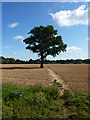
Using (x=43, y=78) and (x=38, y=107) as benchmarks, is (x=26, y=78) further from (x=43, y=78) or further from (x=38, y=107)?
(x=38, y=107)

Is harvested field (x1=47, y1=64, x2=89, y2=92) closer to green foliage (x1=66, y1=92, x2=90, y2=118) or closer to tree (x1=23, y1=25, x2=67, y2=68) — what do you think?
green foliage (x1=66, y1=92, x2=90, y2=118)

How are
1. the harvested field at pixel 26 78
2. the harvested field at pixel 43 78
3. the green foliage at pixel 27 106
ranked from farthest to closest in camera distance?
the harvested field at pixel 26 78, the harvested field at pixel 43 78, the green foliage at pixel 27 106

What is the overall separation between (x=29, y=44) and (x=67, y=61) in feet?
281

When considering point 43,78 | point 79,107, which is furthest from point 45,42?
point 79,107

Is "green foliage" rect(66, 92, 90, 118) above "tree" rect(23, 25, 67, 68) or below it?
below

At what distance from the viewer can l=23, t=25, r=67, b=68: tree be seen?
49.2 meters

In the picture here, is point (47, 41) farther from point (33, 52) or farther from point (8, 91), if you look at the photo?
point (8, 91)

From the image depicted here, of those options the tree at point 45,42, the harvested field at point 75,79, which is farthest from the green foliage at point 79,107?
the tree at point 45,42

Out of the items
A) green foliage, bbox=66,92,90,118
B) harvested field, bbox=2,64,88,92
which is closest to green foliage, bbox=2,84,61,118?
green foliage, bbox=66,92,90,118

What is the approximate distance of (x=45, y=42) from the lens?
4931 centimetres

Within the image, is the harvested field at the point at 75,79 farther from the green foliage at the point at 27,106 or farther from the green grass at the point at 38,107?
the green foliage at the point at 27,106

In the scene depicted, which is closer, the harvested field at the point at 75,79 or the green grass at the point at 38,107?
the green grass at the point at 38,107

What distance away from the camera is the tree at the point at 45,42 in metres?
49.2

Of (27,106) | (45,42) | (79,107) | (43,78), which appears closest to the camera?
(27,106)
